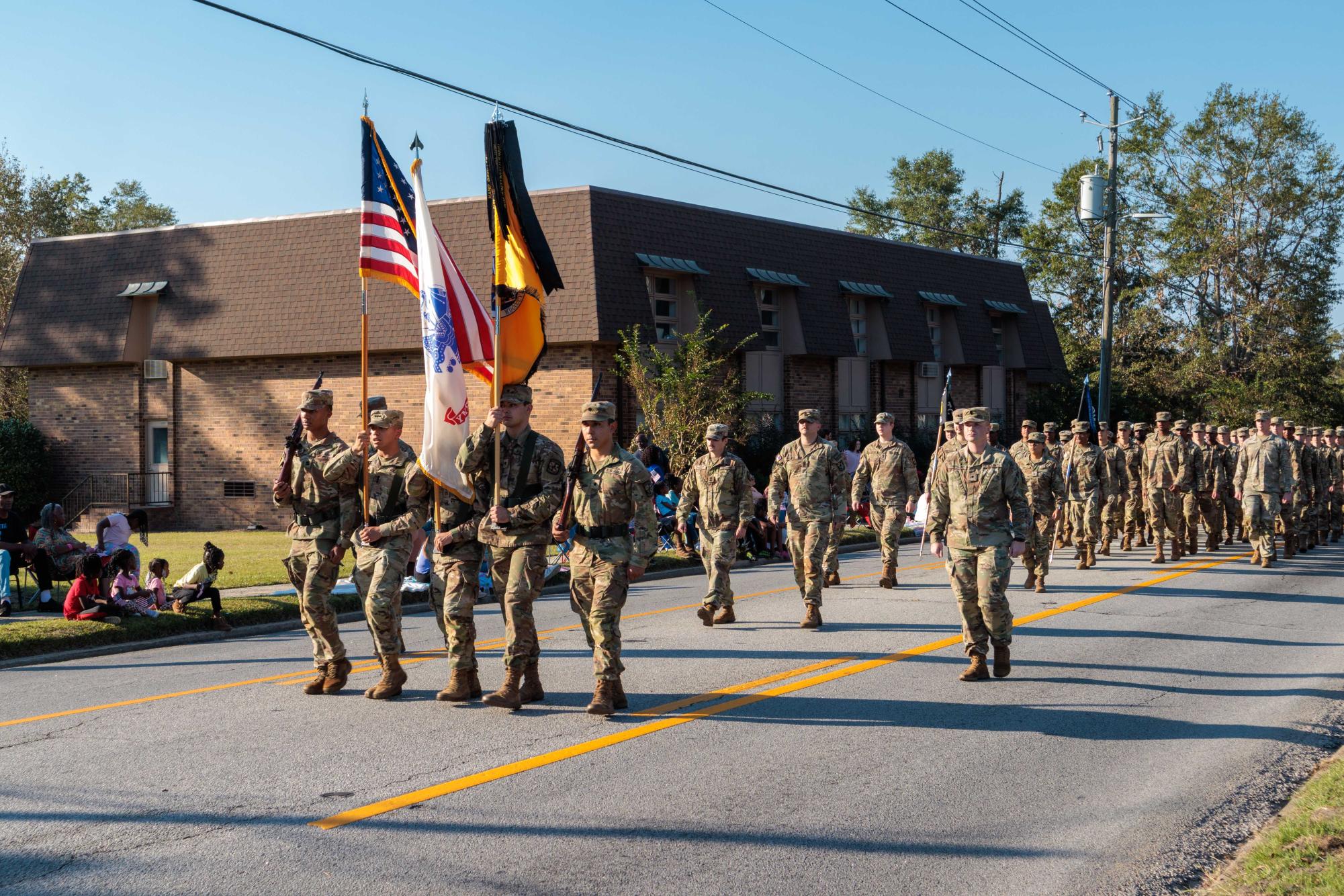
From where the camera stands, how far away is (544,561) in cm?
836

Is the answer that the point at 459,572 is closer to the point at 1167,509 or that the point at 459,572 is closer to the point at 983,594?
the point at 983,594

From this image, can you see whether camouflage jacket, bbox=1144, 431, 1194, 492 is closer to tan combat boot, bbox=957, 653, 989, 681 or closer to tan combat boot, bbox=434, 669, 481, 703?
tan combat boot, bbox=957, 653, 989, 681

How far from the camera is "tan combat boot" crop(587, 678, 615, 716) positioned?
318 inches

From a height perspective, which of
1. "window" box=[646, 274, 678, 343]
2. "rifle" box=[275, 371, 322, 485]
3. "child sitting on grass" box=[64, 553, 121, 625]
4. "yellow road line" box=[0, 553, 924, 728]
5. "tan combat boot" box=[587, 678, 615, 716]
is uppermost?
"window" box=[646, 274, 678, 343]

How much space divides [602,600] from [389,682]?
183 centimetres

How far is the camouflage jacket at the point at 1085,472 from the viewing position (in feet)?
59.8

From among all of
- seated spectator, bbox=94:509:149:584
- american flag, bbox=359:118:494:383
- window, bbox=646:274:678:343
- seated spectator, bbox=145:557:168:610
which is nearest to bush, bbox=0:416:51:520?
window, bbox=646:274:678:343

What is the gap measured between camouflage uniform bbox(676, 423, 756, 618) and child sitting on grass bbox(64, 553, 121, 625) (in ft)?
19.9

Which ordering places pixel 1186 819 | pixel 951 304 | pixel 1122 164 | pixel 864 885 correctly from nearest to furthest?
A: pixel 864 885, pixel 1186 819, pixel 951 304, pixel 1122 164

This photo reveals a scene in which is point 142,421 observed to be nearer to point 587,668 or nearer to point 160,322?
point 160,322

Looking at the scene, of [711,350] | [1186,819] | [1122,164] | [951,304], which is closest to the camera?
[1186,819]

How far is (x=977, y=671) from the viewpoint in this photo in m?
9.27

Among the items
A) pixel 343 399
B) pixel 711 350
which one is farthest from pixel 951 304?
pixel 343 399

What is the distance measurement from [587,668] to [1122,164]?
Result: 53.4 meters
